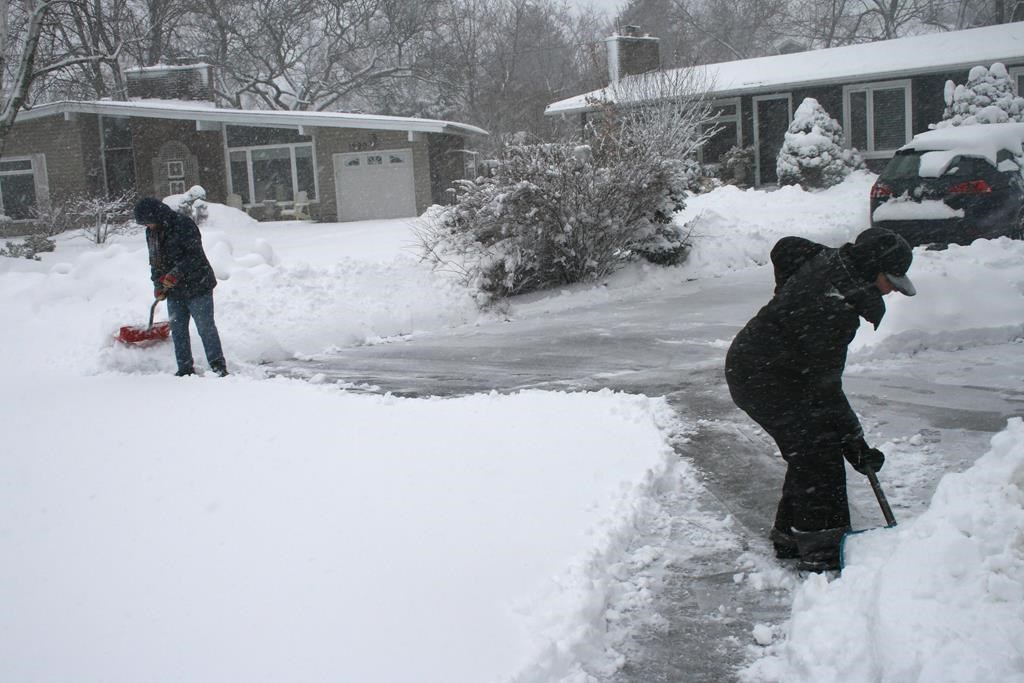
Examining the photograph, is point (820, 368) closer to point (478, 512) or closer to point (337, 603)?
point (478, 512)

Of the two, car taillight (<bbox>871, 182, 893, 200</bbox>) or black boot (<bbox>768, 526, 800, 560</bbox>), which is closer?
black boot (<bbox>768, 526, 800, 560</bbox>)

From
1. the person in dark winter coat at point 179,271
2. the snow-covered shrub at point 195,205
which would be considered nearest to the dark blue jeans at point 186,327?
the person in dark winter coat at point 179,271

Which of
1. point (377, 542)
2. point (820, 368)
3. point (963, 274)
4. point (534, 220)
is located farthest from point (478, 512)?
point (534, 220)

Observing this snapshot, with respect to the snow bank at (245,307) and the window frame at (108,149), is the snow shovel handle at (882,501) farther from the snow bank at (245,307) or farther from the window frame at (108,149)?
the window frame at (108,149)

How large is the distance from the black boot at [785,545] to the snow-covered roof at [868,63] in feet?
60.8

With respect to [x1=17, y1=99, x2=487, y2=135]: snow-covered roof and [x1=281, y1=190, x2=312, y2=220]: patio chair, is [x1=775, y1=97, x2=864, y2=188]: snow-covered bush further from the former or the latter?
[x1=281, y1=190, x2=312, y2=220]: patio chair

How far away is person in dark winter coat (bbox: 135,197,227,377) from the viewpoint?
8.26m

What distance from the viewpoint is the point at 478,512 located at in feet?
15.9

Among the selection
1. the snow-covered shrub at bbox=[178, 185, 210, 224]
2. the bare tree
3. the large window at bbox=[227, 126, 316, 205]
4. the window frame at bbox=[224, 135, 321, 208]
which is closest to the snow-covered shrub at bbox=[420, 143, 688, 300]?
the snow-covered shrub at bbox=[178, 185, 210, 224]

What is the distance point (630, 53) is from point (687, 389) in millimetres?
22977

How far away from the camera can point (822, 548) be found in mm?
4176

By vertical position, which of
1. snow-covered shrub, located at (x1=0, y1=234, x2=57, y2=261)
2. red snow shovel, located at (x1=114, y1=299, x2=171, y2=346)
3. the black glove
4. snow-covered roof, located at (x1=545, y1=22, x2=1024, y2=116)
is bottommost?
the black glove

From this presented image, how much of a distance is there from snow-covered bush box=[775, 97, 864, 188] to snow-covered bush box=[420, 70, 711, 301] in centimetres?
1058

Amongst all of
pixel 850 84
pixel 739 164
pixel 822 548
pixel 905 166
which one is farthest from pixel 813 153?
pixel 822 548
